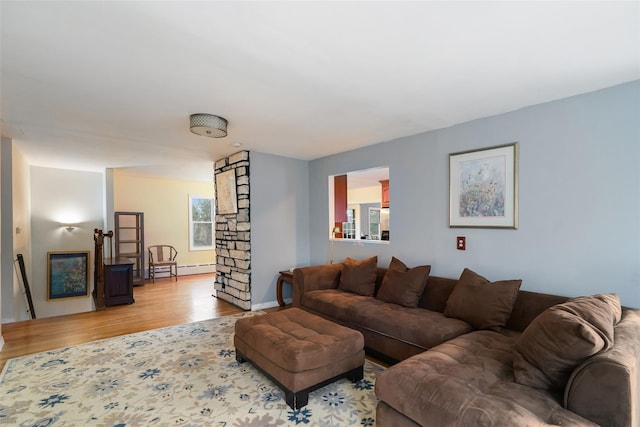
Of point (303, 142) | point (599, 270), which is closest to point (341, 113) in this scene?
point (303, 142)

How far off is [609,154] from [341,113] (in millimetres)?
2192

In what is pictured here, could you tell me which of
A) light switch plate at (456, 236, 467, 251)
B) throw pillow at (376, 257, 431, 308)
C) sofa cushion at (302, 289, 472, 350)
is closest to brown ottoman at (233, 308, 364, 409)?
sofa cushion at (302, 289, 472, 350)

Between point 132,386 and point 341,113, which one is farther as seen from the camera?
point 341,113

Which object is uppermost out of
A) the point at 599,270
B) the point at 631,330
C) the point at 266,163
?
the point at 266,163

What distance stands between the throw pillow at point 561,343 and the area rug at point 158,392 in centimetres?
102

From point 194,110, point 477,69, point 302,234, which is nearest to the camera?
point 477,69

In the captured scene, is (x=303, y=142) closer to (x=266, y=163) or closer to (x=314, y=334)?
(x=266, y=163)

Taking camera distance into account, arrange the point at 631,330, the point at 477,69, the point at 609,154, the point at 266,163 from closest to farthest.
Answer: the point at 631,330 → the point at 477,69 → the point at 609,154 → the point at 266,163

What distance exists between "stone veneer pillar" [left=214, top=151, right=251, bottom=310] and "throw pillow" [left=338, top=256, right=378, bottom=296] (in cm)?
153

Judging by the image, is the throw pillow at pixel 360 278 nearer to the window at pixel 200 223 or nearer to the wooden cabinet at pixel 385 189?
the wooden cabinet at pixel 385 189

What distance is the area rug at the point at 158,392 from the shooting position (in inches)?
78.5

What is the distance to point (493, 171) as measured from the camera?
2955mm

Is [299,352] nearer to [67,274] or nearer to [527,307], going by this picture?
[527,307]

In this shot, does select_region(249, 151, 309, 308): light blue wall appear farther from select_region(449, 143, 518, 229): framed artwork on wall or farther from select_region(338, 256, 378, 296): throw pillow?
select_region(449, 143, 518, 229): framed artwork on wall
